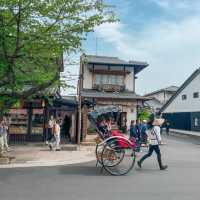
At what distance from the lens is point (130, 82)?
35469mm

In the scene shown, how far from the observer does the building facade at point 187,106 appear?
127ft

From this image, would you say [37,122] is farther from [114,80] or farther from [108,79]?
[114,80]

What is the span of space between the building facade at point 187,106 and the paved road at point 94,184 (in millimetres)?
27975

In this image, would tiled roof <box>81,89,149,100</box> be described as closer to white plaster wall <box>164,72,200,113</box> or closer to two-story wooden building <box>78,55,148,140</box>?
two-story wooden building <box>78,55,148,140</box>

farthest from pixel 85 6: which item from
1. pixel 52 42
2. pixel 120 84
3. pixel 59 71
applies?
pixel 120 84

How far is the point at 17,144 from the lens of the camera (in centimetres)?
A: 1953

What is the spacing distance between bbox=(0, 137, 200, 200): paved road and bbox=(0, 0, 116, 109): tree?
4.04 metres

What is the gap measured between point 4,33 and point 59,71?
8.48 ft

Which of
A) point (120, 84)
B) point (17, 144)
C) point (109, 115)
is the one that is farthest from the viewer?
point (120, 84)

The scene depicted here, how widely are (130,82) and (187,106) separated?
9402mm

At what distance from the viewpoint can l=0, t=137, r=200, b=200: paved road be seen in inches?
293

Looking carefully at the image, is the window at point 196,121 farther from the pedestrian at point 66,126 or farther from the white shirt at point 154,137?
the white shirt at point 154,137

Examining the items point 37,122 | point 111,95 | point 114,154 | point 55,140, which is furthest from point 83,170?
point 111,95

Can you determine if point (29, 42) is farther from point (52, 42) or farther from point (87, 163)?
point (87, 163)
